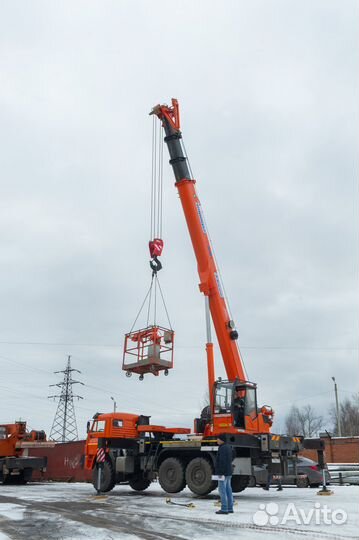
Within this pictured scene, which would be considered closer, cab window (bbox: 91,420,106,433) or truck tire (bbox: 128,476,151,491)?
cab window (bbox: 91,420,106,433)

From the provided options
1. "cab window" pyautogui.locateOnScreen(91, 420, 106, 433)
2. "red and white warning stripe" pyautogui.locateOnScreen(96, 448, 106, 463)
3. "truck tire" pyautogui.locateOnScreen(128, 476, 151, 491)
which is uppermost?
"cab window" pyautogui.locateOnScreen(91, 420, 106, 433)

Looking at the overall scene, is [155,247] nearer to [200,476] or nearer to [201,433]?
[201,433]

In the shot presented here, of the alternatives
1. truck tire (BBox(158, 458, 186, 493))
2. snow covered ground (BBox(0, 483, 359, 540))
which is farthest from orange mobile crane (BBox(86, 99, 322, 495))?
snow covered ground (BBox(0, 483, 359, 540))

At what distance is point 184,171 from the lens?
19375 millimetres

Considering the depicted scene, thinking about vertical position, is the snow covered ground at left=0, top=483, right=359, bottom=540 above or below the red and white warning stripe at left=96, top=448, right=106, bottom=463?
below

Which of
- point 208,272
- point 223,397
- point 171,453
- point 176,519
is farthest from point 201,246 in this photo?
point 176,519

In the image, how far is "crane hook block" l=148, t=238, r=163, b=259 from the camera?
760 inches

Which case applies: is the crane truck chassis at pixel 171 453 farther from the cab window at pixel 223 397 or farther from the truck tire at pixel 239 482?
the cab window at pixel 223 397

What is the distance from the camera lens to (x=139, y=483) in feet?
61.7

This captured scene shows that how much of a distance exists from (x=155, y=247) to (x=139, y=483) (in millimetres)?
8566

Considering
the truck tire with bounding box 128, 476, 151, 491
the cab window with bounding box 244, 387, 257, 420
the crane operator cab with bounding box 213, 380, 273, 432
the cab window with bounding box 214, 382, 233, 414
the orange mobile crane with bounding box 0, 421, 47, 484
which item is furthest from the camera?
the orange mobile crane with bounding box 0, 421, 47, 484

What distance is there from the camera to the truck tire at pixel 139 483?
18.6 metres

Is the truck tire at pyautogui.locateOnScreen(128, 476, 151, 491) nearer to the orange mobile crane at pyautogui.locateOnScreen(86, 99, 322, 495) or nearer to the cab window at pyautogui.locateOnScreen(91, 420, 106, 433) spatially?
the orange mobile crane at pyautogui.locateOnScreen(86, 99, 322, 495)

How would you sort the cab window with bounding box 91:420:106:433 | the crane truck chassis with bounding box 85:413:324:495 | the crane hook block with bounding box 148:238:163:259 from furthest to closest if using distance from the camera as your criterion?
the crane hook block with bounding box 148:238:163:259
the cab window with bounding box 91:420:106:433
the crane truck chassis with bounding box 85:413:324:495
